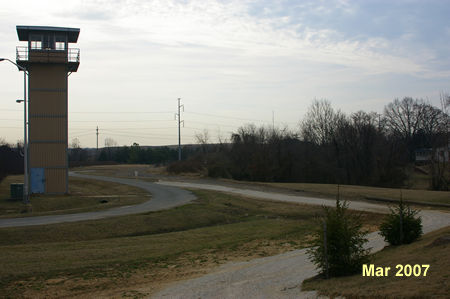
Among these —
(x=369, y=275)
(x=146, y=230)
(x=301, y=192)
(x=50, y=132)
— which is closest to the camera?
(x=369, y=275)

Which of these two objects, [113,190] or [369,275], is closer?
[369,275]

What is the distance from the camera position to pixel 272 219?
2598 cm

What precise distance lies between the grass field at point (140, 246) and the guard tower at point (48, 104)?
13150mm

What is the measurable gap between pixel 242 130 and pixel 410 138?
37787 mm

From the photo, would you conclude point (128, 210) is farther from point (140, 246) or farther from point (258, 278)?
point (258, 278)

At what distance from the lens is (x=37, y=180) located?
3484cm

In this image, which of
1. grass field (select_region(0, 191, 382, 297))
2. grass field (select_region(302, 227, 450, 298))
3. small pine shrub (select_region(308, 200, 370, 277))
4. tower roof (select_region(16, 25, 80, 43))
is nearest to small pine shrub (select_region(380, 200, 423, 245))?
grass field (select_region(302, 227, 450, 298))

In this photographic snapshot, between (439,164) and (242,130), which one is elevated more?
(242,130)

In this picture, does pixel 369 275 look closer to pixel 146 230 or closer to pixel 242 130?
pixel 146 230

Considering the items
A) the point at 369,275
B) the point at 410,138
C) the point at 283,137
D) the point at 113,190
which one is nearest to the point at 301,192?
the point at 113,190

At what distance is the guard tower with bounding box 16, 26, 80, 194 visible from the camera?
35.0 m

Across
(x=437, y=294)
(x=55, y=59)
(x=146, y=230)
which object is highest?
(x=55, y=59)

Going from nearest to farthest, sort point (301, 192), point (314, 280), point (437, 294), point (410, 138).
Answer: point (437, 294) → point (314, 280) → point (301, 192) → point (410, 138)

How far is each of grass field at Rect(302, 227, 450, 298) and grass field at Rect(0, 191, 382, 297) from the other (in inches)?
198
